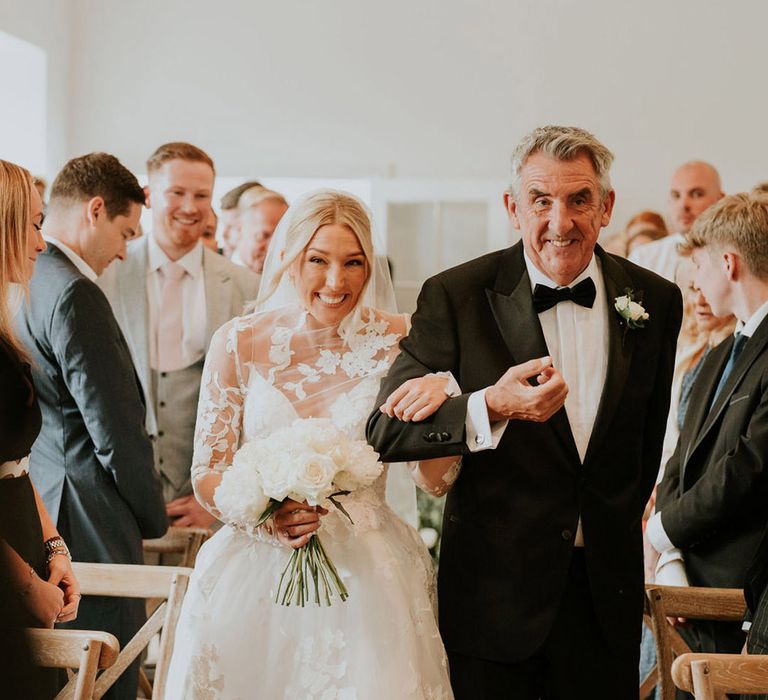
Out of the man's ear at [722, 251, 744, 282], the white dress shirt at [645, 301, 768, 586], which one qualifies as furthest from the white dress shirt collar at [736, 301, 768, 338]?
the man's ear at [722, 251, 744, 282]

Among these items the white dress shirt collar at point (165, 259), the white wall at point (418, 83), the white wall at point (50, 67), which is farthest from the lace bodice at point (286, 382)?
the white wall at point (418, 83)

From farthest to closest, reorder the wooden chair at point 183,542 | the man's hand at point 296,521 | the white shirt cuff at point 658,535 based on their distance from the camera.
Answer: the wooden chair at point 183,542, the white shirt cuff at point 658,535, the man's hand at point 296,521

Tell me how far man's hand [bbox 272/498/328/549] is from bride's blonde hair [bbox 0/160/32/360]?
2.13 feet

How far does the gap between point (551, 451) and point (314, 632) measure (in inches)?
28.0

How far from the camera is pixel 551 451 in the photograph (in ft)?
7.88

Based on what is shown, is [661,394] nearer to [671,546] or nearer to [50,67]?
[671,546]

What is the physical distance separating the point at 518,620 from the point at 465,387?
1.71ft

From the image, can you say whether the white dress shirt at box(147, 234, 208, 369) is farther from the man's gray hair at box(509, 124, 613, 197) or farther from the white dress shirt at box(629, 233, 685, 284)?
the white dress shirt at box(629, 233, 685, 284)

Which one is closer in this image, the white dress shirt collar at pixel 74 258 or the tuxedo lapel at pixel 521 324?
the tuxedo lapel at pixel 521 324

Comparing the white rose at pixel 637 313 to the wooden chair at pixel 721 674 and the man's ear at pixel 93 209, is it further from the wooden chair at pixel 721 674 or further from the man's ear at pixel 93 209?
the man's ear at pixel 93 209

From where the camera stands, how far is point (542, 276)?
2535mm

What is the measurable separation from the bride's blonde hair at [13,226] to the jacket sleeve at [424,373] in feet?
2.58

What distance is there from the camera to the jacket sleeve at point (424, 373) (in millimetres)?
2277

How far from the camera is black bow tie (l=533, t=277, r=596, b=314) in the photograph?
248cm
